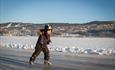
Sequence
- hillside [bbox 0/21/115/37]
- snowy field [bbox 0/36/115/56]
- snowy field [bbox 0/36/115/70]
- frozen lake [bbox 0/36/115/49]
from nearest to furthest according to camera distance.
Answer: snowy field [bbox 0/36/115/70]
snowy field [bbox 0/36/115/56]
frozen lake [bbox 0/36/115/49]
hillside [bbox 0/21/115/37]

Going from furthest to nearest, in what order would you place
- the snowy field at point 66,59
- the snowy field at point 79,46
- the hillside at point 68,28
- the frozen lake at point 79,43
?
the hillside at point 68,28
the frozen lake at point 79,43
the snowy field at point 79,46
the snowy field at point 66,59

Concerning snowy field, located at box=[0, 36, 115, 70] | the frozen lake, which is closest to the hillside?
the frozen lake

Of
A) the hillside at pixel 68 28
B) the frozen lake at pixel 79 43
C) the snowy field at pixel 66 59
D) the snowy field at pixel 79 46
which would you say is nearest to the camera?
the snowy field at pixel 66 59

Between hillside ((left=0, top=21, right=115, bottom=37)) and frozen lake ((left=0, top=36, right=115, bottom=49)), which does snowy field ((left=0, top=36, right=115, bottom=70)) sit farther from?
hillside ((left=0, top=21, right=115, bottom=37))

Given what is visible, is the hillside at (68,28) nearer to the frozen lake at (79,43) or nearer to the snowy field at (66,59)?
the frozen lake at (79,43)

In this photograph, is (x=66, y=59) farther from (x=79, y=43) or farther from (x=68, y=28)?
(x=68, y=28)

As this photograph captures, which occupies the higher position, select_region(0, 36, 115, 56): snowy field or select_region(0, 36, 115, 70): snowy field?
select_region(0, 36, 115, 70): snowy field

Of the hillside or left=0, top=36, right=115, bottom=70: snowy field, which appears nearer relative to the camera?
left=0, top=36, right=115, bottom=70: snowy field

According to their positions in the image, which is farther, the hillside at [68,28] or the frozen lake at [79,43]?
the hillside at [68,28]

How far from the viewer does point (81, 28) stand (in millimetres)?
66938

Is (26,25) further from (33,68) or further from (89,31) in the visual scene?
(33,68)

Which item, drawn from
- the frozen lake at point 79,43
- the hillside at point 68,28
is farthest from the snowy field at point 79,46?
the hillside at point 68,28

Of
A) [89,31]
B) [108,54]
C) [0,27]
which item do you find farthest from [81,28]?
[108,54]

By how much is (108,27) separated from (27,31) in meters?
17.2
